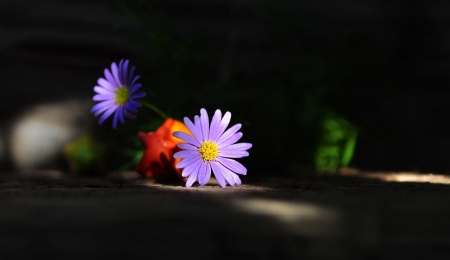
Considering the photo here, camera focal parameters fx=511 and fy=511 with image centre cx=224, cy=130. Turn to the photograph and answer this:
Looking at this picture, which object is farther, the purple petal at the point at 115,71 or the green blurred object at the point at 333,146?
the green blurred object at the point at 333,146

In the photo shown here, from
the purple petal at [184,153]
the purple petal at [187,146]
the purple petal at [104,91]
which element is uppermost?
the purple petal at [104,91]

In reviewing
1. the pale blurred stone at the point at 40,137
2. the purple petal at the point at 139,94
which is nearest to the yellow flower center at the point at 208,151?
the purple petal at the point at 139,94

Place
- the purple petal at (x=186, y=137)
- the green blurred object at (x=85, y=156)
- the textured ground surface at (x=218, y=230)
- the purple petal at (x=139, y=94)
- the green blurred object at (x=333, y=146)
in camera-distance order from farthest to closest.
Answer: the green blurred object at (x=333, y=146) → the green blurred object at (x=85, y=156) → the purple petal at (x=139, y=94) → the purple petal at (x=186, y=137) → the textured ground surface at (x=218, y=230)

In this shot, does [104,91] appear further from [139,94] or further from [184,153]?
[184,153]

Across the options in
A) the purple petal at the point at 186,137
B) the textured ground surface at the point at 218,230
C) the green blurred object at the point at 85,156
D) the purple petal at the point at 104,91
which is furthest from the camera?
the green blurred object at the point at 85,156

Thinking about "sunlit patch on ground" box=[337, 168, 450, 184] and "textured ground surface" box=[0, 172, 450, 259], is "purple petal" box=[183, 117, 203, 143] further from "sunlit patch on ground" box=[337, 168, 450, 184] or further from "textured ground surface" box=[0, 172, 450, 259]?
"sunlit patch on ground" box=[337, 168, 450, 184]

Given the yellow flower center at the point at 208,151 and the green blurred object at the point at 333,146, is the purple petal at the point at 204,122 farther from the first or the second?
the green blurred object at the point at 333,146

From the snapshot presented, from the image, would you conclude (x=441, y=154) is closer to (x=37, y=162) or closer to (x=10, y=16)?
(x=37, y=162)

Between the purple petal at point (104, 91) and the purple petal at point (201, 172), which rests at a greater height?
the purple petal at point (104, 91)
